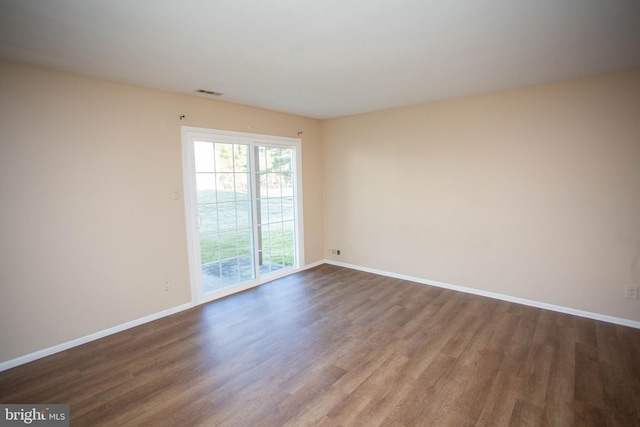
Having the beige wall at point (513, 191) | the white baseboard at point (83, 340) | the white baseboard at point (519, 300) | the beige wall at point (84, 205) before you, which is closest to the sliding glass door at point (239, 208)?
the beige wall at point (84, 205)

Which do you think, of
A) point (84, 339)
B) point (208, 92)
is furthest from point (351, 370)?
point (208, 92)

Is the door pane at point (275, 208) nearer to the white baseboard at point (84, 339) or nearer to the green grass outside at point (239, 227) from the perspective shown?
the green grass outside at point (239, 227)

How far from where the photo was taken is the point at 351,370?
2467mm

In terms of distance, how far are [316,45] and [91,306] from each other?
3.25 m

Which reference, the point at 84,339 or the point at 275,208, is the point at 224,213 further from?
the point at 84,339

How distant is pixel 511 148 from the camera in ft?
11.8

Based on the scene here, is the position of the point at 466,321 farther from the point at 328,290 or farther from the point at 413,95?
the point at 413,95

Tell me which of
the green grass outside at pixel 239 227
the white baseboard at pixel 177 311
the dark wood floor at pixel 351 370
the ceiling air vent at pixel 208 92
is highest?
the ceiling air vent at pixel 208 92

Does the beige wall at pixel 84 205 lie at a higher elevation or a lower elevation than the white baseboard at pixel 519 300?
higher

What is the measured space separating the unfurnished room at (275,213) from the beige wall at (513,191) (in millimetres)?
24

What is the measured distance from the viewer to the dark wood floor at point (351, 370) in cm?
202

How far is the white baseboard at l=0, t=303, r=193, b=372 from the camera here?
8.59 feet

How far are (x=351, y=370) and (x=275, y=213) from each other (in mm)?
2887

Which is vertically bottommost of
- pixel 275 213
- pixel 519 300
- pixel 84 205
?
pixel 519 300
